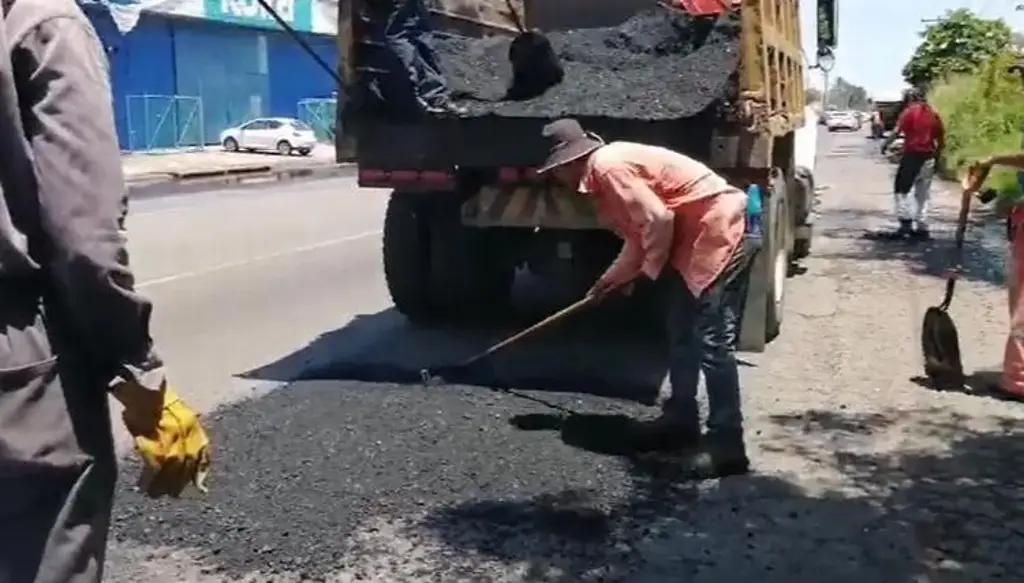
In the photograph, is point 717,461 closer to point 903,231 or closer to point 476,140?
point 476,140

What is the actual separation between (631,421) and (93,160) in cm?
437

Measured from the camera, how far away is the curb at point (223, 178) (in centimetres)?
2448

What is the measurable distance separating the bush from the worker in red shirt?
666 cm

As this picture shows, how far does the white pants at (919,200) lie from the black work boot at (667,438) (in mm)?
9716

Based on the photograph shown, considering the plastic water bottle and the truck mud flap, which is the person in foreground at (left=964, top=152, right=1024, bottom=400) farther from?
the truck mud flap

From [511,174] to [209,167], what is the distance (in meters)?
24.1

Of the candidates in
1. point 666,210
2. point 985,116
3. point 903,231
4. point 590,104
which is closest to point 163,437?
point 666,210

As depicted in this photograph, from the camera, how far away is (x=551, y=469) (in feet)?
18.1

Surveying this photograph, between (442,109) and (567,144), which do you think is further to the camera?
(442,109)

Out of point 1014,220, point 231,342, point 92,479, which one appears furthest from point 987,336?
point 92,479

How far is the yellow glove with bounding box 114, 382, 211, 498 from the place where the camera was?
7.72 ft

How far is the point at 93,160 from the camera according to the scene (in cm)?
216

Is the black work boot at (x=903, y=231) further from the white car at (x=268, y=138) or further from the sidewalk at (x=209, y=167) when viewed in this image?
the white car at (x=268, y=138)

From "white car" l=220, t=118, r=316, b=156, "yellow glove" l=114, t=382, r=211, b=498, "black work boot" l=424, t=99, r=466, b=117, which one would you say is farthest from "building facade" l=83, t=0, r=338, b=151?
"yellow glove" l=114, t=382, r=211, b=498
